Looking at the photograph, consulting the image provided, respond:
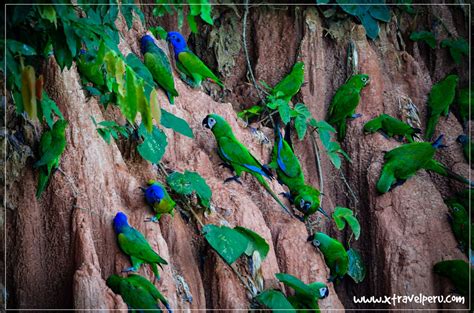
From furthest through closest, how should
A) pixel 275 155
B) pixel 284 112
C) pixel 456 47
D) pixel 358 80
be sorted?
pixel 456 47, pixel 358 80, pixel 284 112, pixel 275 155

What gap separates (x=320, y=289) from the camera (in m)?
5.48

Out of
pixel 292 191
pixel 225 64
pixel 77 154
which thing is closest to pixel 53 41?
pixel 77 154

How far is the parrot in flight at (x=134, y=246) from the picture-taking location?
486cm

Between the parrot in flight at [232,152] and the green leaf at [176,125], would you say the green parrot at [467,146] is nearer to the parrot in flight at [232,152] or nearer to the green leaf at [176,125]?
the parrot in flight at [232,152]

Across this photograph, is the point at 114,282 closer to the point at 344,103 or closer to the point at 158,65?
the point at 158,65

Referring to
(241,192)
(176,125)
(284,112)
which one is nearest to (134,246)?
(176,125)

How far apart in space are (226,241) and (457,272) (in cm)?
171

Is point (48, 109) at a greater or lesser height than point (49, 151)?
greater

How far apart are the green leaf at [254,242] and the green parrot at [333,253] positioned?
0.54 metres

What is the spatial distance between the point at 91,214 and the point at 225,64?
2.27 metres

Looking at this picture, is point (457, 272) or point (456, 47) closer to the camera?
point (457, 272)

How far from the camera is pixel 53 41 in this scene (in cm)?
401

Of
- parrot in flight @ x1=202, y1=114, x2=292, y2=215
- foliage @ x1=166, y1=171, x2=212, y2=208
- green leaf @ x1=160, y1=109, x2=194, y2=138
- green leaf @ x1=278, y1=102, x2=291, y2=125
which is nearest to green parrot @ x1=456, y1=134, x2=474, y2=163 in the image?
green leaf @ x1=278, y1=102, x2=291, y2=125

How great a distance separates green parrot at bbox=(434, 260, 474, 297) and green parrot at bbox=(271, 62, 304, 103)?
174 centimetres
